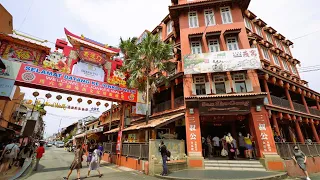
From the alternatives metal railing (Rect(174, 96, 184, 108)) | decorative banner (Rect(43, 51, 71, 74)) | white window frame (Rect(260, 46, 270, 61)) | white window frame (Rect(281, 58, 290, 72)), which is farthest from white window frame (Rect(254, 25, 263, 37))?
decorative banner (Rect(43, 51, 71, 74))

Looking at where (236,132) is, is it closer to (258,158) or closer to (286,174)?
(258,158)

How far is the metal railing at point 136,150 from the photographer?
35.5 feet

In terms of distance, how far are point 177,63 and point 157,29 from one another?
354 inches

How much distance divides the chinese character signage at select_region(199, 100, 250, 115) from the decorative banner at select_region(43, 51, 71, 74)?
11.9 metres

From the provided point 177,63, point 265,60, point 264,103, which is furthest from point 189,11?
point 264,103

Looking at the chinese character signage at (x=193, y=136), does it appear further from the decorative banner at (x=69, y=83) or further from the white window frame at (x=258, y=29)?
the white window frame at (x=258, y=29)

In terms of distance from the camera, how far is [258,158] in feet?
36.1

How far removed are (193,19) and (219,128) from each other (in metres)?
11.8

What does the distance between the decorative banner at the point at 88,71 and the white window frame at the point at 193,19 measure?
10.5m

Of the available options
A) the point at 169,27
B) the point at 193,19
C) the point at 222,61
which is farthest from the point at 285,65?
the point at 169,27

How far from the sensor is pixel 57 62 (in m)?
13.2

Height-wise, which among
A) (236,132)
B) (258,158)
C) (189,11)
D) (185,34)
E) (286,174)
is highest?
(189,11)

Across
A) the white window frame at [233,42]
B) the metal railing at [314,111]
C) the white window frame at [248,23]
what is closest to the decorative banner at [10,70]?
the white window frame at [233,42]

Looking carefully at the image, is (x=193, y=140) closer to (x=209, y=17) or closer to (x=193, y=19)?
(x=193, y=19)
